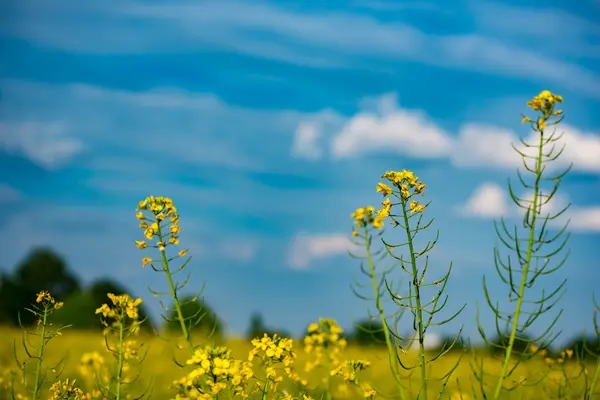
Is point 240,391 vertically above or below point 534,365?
below

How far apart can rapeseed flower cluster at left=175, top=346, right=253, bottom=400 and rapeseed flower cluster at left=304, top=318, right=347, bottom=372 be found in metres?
0.46

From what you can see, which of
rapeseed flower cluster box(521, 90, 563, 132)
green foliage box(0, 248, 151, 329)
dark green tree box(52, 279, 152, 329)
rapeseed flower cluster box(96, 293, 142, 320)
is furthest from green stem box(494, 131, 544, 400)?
green foliage box(0, 248, 151, 329)

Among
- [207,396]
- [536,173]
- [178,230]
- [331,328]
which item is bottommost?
[207,396]

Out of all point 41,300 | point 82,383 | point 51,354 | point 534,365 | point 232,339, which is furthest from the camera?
point 232,339

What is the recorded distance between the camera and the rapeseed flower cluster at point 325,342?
4.00m

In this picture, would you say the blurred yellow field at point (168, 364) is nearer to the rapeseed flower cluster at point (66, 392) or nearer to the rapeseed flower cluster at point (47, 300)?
the rapeseed flower cluster at point (66, 392)

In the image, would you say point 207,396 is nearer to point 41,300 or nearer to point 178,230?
point 178,230

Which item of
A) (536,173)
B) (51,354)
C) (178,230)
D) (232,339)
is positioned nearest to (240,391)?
(178,230)

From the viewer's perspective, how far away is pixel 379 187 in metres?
3.70

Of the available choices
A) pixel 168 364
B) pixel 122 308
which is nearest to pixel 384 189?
pixel 122 308

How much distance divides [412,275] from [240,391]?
3.77ft

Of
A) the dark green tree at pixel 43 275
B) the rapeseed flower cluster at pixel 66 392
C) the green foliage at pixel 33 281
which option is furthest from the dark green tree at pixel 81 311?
the rapeseed flower cluster at pixel 66 392

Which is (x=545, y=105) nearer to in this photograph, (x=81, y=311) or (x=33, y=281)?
(x=81, y=311)

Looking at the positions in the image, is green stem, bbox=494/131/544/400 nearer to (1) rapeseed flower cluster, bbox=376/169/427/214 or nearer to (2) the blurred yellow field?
(1) rapeseed flower cluster, bbox=376/169/427/214
